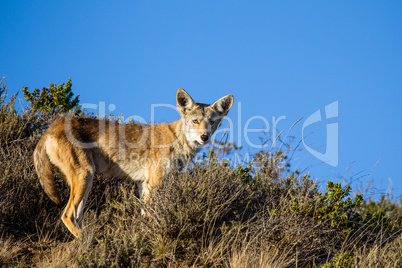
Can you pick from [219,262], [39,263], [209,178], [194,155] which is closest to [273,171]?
[194,155]

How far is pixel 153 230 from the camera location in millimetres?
5285

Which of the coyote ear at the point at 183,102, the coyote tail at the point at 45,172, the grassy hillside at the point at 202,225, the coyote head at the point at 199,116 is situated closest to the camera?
the grassy hillside at the point at 202,225

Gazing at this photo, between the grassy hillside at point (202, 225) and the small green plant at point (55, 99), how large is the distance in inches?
65.8

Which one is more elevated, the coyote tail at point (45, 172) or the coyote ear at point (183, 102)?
the coyote ear at point (183, 102)

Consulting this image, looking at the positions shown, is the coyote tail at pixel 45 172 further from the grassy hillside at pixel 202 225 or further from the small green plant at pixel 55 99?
the small green plant at pixel 55 99

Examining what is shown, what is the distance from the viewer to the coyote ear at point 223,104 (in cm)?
705

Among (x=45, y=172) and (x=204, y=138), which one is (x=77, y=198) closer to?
(x=45, y=172)

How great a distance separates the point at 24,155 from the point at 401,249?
5.36 m

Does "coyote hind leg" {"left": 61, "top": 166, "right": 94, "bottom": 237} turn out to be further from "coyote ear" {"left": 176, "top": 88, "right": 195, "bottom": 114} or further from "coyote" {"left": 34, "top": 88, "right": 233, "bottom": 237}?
"coyote ear" {"left": 176, "top": 88, "right": 195, "bottom": 114}

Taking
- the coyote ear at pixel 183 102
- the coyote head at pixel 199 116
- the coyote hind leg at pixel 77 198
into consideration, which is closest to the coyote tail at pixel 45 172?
the coyote hind leg at pixel 77 198

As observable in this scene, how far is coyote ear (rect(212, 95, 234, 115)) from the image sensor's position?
278 inches

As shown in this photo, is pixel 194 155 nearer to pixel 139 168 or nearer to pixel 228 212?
pixel 139 168

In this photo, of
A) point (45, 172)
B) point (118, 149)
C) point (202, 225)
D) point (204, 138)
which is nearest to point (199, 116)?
point (204, 138)

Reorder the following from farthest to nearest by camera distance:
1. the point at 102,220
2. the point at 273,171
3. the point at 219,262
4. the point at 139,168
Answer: the point at 273,171 → the point at 139,168 → the point at 102,220 → the point at 219,262
